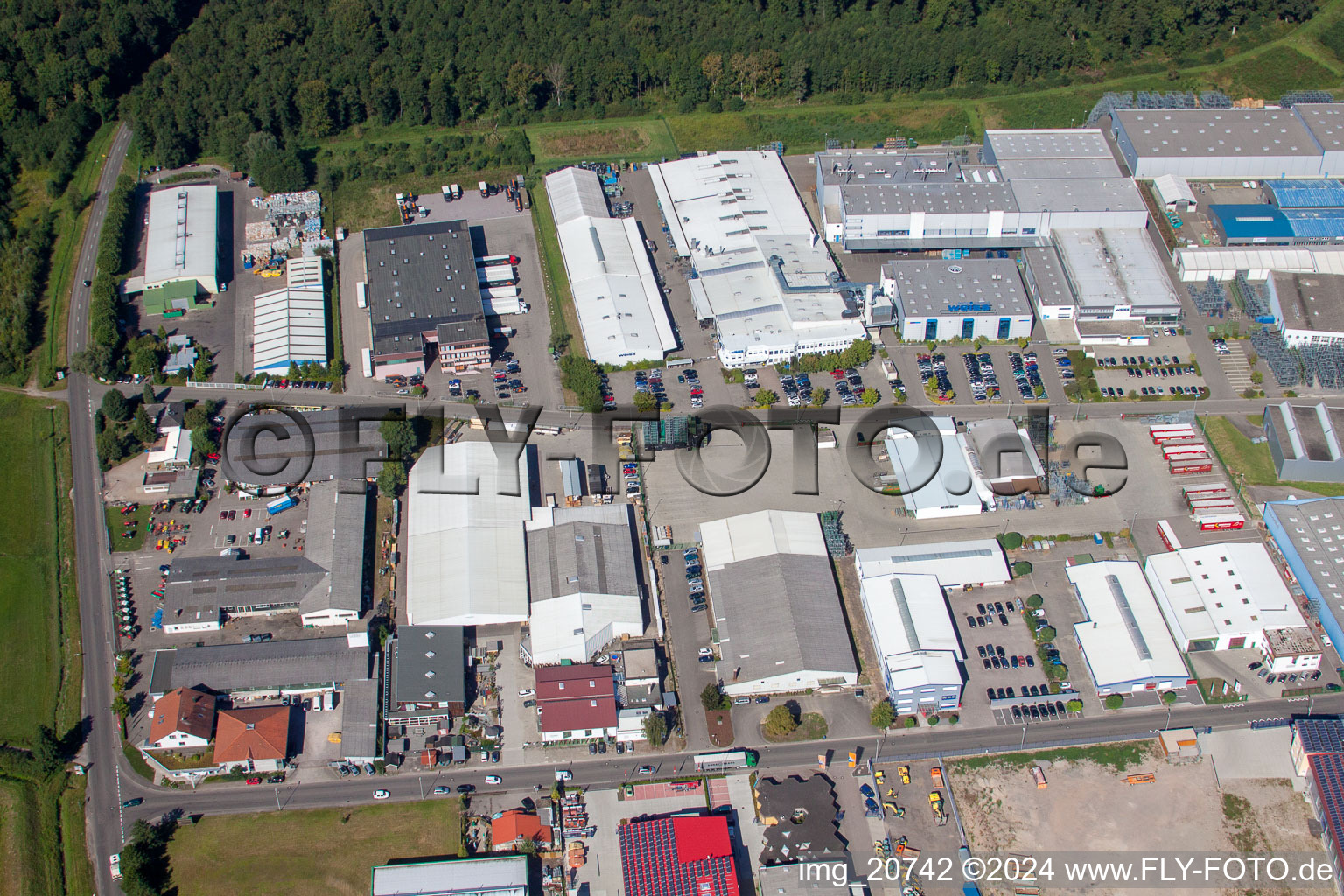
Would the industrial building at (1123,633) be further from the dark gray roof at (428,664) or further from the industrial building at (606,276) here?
the dark gray roof at (428,664)

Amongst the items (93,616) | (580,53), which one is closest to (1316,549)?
(93,616)

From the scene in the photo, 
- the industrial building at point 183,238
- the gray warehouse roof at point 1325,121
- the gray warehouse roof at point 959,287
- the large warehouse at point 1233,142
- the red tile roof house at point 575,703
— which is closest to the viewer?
the red tile roof house at point 575,703

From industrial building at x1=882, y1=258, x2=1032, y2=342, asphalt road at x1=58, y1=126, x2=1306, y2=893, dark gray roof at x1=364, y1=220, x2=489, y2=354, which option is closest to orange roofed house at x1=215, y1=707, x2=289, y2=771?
asphalt road at x1=58, y1=126, x2=1306, y2=893

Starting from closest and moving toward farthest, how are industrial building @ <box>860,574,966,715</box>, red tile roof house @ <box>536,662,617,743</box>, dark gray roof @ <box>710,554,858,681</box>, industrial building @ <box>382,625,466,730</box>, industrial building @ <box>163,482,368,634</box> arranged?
red tile roof house @ <box>536,662,617,743</box>, industrial building @ <box>382,625,466,730</box>, industrial building @ <box>860,574,966,715</box>, dark gray roof @ <box>710,554,858,681</box>, industrial building @ <box>163,482,368,634</box>

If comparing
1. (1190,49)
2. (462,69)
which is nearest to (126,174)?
(462,69)

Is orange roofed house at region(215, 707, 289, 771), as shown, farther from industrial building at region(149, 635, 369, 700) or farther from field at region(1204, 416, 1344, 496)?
field at region(1204, 416, 1344, 496)

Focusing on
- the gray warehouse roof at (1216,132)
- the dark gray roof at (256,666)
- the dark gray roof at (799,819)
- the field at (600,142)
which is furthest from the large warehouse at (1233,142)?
the dark gray roof at (256,666)

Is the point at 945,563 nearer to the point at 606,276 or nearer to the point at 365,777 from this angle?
the point at 365,777
